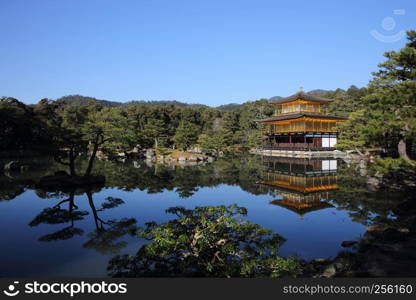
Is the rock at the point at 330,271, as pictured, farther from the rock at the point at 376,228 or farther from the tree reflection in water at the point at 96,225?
the tree reflection in water at the point at 96,225

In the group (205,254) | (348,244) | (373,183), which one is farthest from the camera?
(373,183)

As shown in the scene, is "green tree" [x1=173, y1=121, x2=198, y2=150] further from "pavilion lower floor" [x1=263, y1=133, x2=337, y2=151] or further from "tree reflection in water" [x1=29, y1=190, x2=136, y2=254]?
"tree reflection in water" [x1=29, y1=190, x2=136, y2=254]

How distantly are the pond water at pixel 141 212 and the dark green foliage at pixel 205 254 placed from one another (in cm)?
179

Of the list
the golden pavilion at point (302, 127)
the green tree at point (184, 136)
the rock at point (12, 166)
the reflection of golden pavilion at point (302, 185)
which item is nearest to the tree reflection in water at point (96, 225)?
the reflection of golden pavilion at point (302, 185)

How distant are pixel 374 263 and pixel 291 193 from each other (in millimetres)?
10677

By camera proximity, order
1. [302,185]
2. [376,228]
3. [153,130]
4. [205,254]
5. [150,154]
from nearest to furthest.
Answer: [205,254] → [376,228] → [302,185] → [150,154] → [153,130]

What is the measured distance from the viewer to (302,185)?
64.4ft

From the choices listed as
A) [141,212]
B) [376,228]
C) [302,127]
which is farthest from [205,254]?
[302,127]

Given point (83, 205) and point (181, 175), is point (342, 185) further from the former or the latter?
point (83, 205)

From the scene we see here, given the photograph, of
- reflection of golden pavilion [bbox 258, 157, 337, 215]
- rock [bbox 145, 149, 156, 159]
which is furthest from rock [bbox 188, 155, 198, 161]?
reflection of golden pavilion [bbox 258, 157, 337, 215]

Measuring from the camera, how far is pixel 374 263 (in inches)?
259

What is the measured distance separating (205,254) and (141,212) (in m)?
7.23

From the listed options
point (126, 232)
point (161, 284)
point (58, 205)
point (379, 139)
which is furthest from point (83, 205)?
point (379, 139)

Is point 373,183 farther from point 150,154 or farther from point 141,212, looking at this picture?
point 150,154
